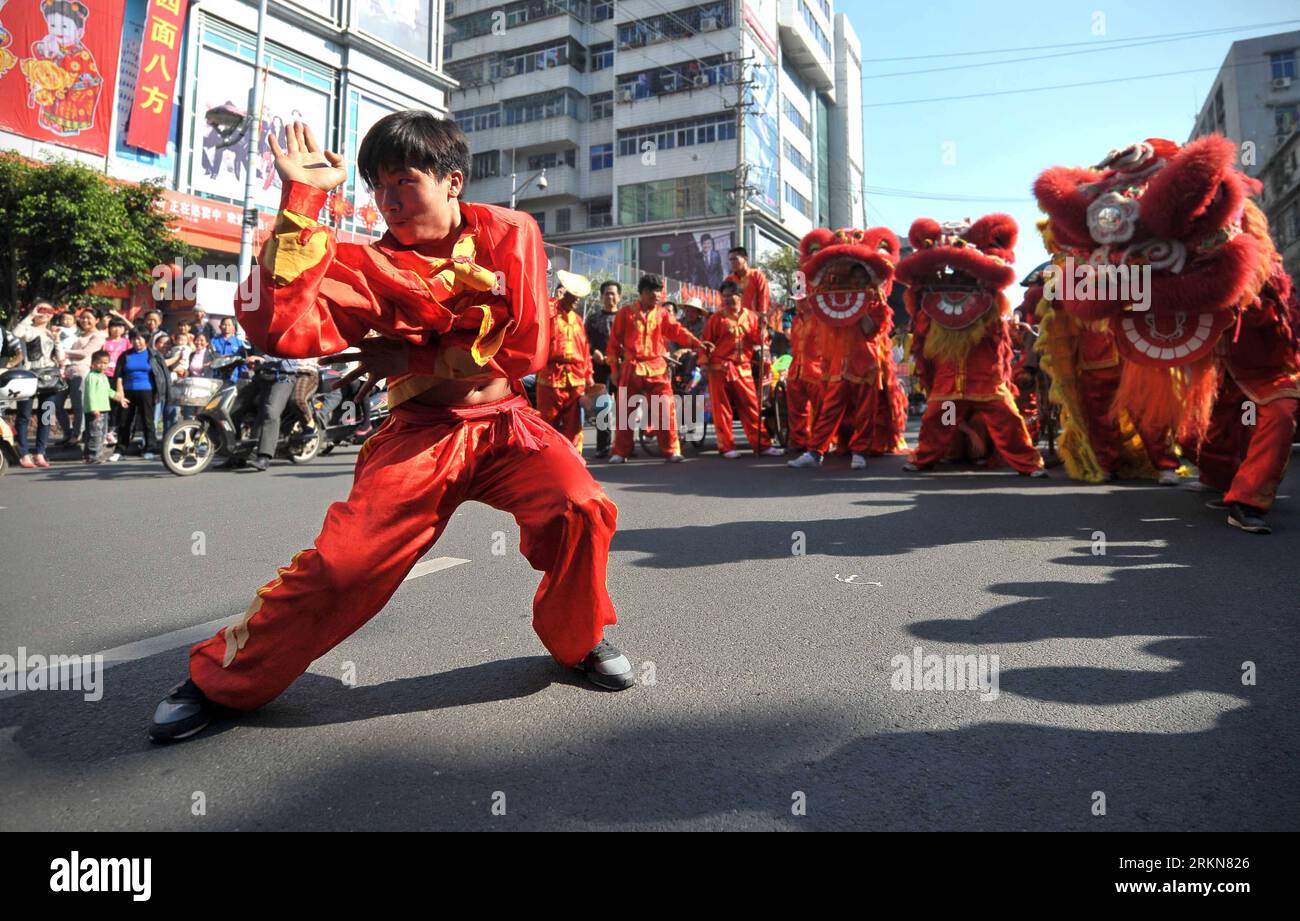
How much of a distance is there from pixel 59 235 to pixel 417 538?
728 inches

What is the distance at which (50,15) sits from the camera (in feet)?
66.4

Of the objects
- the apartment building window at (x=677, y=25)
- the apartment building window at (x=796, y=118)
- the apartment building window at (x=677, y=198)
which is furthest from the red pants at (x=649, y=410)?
the apartment building window at (x=796, y=118)

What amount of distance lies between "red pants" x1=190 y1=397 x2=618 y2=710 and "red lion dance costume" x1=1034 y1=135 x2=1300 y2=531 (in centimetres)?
374

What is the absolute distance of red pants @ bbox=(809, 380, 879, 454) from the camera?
27.4 ft

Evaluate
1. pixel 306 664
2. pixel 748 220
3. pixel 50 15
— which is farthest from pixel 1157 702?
pixel 748 220

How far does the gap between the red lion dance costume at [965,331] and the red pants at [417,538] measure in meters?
5.78

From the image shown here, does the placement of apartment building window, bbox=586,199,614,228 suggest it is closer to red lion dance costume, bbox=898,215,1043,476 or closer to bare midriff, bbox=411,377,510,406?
red lion dance costume, bbox=898,215,1043,476

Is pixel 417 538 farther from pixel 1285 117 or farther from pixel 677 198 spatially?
pixel 1285 117

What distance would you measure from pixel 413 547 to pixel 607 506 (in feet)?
1.73

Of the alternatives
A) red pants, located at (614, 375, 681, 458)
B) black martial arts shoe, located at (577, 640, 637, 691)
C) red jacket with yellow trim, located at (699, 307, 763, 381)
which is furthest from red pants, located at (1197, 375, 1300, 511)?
red pants, located at (614, 375, 681, 458)

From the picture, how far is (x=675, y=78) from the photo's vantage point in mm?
42531

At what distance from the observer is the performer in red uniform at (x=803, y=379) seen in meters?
8.69

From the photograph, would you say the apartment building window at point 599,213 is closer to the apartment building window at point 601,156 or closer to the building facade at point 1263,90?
the apartment building window at point 601,156
